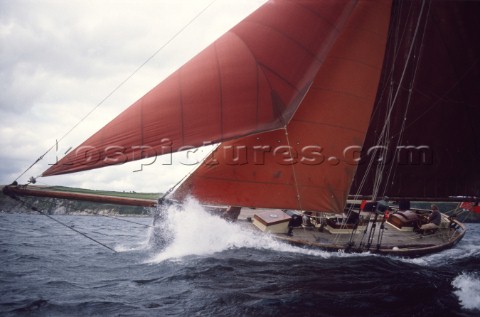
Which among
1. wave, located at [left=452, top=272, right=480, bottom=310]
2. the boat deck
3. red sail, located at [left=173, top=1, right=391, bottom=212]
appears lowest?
wave, located at [left=452, top=272, right=480, bottom=310]

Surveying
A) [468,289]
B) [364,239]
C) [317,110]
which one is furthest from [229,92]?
[364,239]

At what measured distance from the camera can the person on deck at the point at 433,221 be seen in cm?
1282

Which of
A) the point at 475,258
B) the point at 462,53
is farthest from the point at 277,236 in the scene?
the point at 462,53

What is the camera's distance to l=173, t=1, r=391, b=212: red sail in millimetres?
7645

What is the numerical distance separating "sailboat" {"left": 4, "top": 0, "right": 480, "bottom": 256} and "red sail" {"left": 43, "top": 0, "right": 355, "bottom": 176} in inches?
1.0

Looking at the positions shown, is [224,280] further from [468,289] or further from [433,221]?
[433,221]

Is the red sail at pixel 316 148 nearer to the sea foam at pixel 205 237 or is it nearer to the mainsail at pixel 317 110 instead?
the mainsail at pixel 317 110

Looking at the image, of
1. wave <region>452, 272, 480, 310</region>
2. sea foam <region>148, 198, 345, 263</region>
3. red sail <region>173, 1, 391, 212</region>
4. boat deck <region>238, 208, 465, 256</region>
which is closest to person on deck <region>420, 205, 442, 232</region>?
boat deck <region>238, 208, 465, 256</region>

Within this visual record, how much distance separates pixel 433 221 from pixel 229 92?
41.0 ft

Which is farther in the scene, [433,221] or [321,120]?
[433,221]

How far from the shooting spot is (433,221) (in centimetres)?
1316

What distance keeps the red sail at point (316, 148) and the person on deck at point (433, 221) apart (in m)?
7.42

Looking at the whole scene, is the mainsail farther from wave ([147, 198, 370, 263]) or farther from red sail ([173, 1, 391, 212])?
wave ([147, 198, 370, 263])

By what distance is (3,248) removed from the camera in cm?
1158
